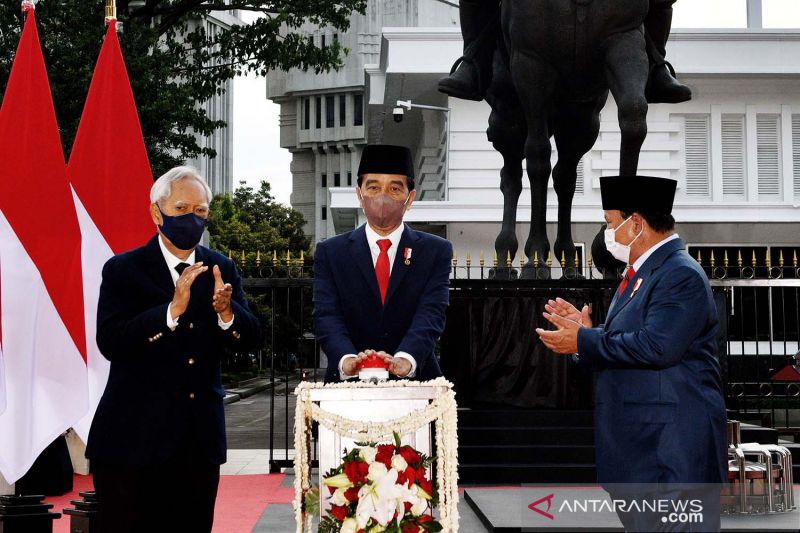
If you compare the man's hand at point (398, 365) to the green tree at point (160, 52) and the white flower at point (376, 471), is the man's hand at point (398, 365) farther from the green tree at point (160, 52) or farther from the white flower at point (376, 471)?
the green tree at point (160, 52)

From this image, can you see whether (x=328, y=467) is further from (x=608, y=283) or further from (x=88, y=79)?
(x=88, y=79)

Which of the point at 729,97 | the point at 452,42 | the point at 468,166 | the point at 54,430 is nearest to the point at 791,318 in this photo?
the point at 729,97

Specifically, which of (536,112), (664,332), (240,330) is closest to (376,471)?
(240,330)

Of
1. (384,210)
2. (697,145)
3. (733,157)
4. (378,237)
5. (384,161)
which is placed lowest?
(378,237)

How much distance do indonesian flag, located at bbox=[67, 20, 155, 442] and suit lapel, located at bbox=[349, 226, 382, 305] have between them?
2.88 metres

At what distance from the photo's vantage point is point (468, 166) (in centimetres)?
2650

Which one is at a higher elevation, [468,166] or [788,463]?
[468,166]

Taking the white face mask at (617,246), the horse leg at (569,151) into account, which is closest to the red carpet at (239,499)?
the horse leg at (569,151)

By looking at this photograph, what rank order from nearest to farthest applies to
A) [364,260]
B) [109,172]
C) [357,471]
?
[357,471], [364,260], [109,172]

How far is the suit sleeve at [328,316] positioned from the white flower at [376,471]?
0.82 m

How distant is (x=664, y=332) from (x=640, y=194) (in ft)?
2.10

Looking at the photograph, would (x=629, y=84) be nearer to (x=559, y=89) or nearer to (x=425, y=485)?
(x=559, y=89)

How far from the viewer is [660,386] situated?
3.95 m

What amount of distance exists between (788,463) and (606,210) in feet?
13.6
